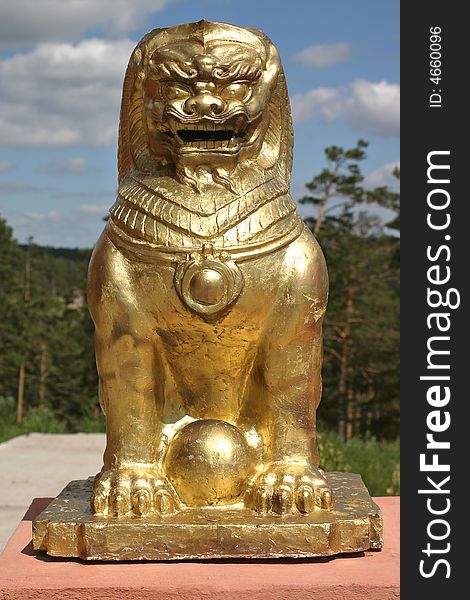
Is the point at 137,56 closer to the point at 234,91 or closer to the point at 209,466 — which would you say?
the point at 234,91

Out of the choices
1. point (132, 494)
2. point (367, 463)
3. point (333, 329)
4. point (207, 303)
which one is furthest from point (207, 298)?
point (333, 329)

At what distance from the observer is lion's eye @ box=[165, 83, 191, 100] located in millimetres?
2445

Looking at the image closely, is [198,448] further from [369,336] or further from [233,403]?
[369,336]

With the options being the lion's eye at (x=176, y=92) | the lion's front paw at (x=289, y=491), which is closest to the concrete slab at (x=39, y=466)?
the lion's front paw at (x=289, y=491)

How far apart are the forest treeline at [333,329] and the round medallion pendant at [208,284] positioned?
10.2 meters

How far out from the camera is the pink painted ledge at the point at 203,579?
2117mm

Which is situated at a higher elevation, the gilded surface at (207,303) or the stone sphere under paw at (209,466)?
the gilded surface at (207,303)

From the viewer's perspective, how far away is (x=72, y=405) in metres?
18.8

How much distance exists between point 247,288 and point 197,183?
1.16 feet

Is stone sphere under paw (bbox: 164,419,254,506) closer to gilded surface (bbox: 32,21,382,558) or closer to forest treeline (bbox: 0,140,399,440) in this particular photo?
gilded surface (bbox: 32,21,382,558)

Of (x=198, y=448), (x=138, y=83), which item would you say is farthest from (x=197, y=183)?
(x=198, y=448)

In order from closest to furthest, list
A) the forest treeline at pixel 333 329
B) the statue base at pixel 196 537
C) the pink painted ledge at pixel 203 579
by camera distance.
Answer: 1. the pink painted ledge at pixel 203 579
2. the statue base at pixel 196 537
3. the forest treeline at pixel 333 329

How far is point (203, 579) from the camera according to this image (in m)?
2.16

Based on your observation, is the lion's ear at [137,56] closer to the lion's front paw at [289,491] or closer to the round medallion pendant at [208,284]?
the round medallion pendant at [208,284]
